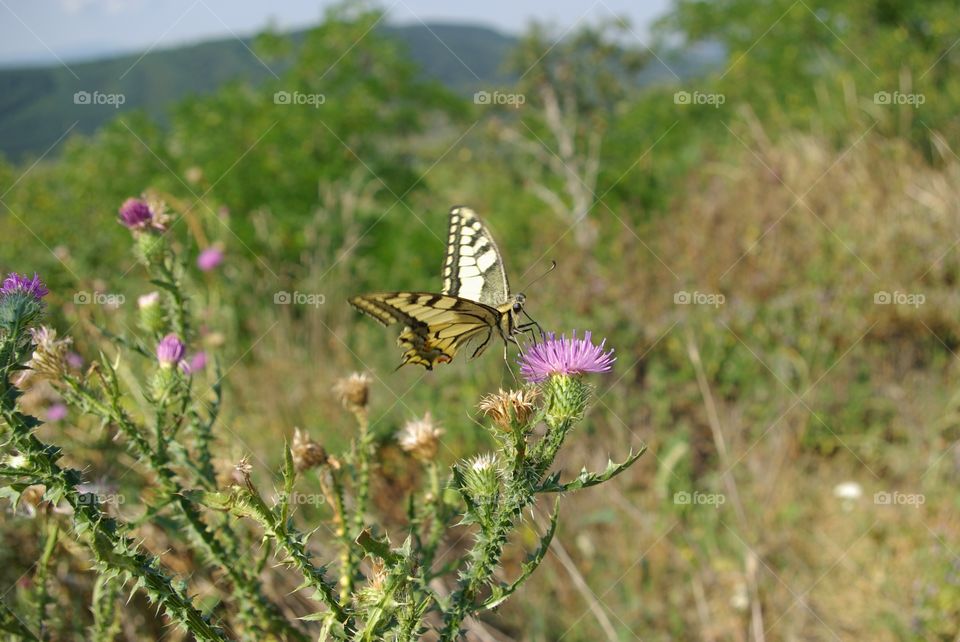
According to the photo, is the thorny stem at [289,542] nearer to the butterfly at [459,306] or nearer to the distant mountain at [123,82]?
the butterfly at [459,306]

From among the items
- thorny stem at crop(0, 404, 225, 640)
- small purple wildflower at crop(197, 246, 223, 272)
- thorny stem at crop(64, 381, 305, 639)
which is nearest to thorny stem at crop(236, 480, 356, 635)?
thorny stem at crop(0, 404, 225, 640)

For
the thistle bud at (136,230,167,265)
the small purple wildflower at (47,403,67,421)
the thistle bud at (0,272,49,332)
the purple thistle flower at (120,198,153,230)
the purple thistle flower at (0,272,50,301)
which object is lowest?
the small purple wildflower at (47,403,67,421)

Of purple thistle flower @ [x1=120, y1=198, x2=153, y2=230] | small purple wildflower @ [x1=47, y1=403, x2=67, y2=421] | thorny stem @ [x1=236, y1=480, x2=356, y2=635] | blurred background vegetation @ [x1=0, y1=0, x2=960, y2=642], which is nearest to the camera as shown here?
thorny stem @ [x1=236, y1=480, x2=356, y2=635]

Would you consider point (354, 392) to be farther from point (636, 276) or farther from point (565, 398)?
point (636, 276)

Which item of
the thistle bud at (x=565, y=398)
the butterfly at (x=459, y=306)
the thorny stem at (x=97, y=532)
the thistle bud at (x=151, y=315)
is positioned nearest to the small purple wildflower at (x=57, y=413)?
the thistle bud at (x=151, y=315)

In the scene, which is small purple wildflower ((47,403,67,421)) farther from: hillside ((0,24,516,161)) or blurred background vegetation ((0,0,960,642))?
hillside ((0,24,516,161))

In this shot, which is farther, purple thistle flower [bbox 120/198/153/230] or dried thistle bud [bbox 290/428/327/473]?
purple thistle flower [bbox 120/198/153/230]

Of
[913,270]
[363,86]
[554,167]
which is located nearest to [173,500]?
[913,270]

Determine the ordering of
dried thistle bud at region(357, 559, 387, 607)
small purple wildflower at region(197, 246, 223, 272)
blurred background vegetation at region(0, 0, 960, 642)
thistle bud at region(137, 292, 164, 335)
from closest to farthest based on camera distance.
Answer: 1. dried thistle bud at region(357, 559, 387, 607)
2. thistle bud at region(137, 292, 164, 335)
3. blurred background vegetation at region(0, 0, 960, 642)
4. small purple wildflower at region(197, 246, 223, 272)
